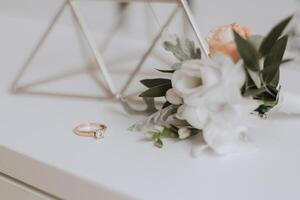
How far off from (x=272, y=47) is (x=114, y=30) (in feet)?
2.18

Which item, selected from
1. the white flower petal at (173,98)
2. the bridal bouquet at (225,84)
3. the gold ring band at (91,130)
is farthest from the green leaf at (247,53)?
the gold ring band at (91,130)

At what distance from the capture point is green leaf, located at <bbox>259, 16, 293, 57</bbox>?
0.54 m

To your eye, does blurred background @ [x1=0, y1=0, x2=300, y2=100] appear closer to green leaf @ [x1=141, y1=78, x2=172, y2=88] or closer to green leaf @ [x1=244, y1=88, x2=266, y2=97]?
green leaf @ [x1=141, y1=78, x2=172, y2=88]

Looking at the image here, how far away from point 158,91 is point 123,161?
112 millimetres

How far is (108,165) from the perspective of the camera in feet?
1.87

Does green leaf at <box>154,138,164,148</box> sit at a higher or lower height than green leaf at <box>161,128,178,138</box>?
lower

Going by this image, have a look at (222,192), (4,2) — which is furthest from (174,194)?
(4,2)

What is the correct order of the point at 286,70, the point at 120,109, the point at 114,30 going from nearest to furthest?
the point at 120,109 → the point at 286,70 → the point at 114,30

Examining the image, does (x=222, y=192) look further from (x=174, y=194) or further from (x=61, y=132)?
(x=61, y=132)

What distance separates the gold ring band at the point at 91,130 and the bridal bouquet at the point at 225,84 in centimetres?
7

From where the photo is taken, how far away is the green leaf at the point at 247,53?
1.77 feet

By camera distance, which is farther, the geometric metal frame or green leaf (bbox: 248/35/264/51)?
the geometric metal frame

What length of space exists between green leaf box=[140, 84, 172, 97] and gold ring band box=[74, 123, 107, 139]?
0.26ft

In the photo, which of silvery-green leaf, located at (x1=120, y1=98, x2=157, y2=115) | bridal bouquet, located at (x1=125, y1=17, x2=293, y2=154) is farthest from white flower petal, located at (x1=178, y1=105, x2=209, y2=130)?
A: silvery-green leaf, located at (x1=120, y1=98, x2=157, y2=115)
